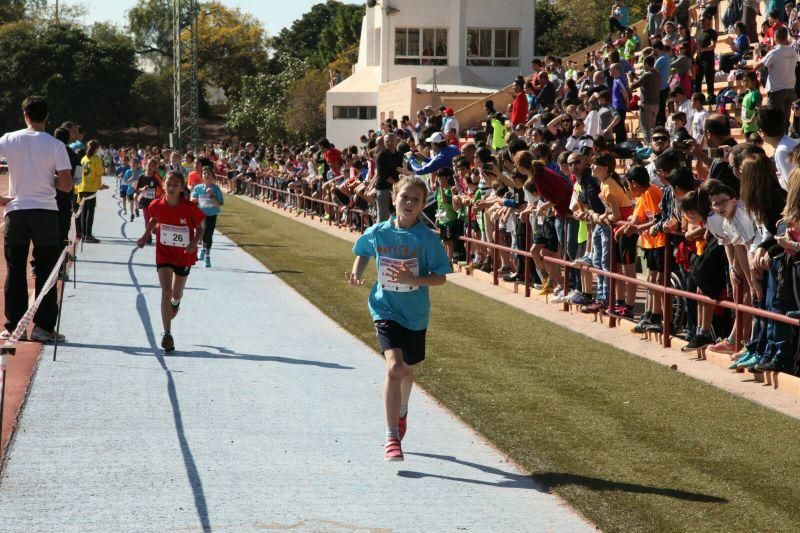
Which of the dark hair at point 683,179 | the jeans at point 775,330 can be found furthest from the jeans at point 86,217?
the jeans at point 775,330

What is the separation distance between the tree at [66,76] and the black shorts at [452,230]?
8410 cm

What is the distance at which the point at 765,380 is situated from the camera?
10.5 meters

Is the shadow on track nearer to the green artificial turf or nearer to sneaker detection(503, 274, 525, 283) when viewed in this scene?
the green artificial turf

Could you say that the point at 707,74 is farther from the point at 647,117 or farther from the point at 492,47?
the point at 492,47

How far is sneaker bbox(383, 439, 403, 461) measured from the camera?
25.0 ft

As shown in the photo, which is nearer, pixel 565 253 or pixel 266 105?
pixel 565 253

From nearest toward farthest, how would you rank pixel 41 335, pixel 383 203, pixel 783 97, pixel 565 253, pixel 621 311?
1. pixel 41 335
2. pixel 621 311
3. pixel 565 253
4. pixel 783 97
5. pixel 383 203

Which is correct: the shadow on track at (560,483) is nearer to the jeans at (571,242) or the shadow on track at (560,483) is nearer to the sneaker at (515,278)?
the jeans at (571,242)

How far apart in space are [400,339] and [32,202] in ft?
17.8

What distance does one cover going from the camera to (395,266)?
777cm

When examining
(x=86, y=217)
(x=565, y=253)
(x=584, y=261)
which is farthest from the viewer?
(x=86, y=217)

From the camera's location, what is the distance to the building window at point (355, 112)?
2758 inches

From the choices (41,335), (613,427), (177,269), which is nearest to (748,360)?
(613,427)

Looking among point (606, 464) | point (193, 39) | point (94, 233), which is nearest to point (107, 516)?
point (606, 464)
